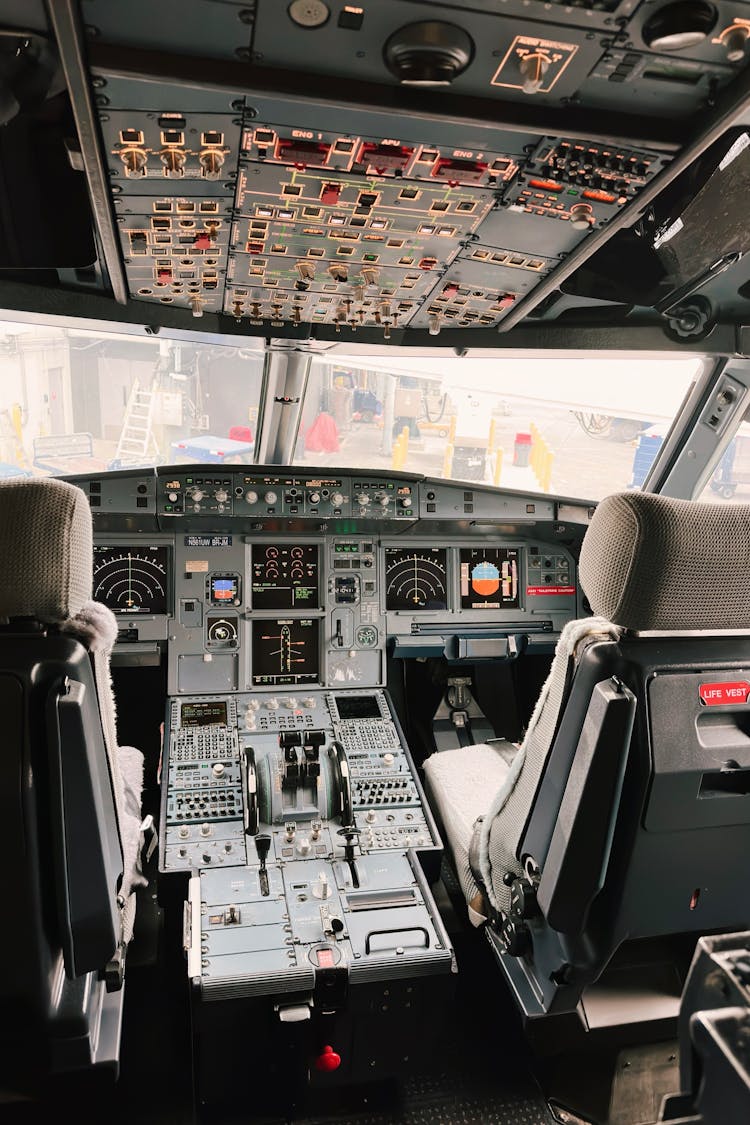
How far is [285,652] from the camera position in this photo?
3.62 meters

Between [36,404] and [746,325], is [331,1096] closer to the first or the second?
[746,325]

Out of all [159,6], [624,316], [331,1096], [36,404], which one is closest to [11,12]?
[159,6]

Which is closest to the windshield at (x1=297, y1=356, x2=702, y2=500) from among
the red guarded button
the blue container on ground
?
the blue container on ground

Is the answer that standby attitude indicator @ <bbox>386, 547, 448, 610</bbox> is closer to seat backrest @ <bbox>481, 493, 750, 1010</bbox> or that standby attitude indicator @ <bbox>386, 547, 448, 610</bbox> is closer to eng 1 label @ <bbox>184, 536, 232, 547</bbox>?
eng 1 label @ <bbox>184, 536, 232, 547</bbox>

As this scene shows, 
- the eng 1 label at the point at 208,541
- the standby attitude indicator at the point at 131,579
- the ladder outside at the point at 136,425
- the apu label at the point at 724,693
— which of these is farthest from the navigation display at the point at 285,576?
the apu label at the point at 724,693

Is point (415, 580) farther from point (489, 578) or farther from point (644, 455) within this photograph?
point (644, 455)

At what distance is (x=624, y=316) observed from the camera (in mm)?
2588

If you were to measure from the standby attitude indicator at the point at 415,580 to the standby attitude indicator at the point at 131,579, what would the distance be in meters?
1.03

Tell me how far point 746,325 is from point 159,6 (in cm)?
217

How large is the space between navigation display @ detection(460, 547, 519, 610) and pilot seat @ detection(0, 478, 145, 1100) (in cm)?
227

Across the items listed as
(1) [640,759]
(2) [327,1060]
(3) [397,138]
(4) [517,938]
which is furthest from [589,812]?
(3) [397,138]

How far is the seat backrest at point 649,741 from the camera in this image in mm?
1640

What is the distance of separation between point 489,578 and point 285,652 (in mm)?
1038

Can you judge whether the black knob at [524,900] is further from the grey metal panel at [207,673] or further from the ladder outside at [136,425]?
the ladder outside at [136,425]
